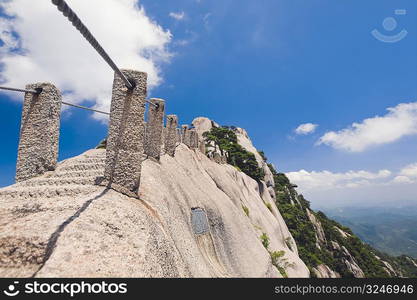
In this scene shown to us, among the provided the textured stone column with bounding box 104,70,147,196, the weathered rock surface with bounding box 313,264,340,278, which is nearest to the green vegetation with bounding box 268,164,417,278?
the weathered rock surface with bounding box 313,264,340,278

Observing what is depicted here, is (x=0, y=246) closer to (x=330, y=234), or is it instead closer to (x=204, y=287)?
→ (x=204, y=287)

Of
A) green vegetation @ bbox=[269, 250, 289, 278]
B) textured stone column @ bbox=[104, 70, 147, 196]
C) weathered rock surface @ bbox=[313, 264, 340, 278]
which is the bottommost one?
weathered rock surface @ bbox=[313, 264, 340, 278]

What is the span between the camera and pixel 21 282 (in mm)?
3754

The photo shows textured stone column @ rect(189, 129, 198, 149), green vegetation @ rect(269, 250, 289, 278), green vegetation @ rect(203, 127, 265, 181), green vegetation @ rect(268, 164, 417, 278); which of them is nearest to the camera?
textured stone column @ rect(189, 129, 198, 149)

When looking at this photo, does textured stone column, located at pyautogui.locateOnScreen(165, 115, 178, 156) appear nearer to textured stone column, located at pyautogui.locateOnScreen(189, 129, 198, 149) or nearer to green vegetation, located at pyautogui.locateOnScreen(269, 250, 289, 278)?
textured stone column, located at pyautogui.locateOnScreen(189, 129, 198, 149)

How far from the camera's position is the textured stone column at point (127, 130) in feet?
23.0

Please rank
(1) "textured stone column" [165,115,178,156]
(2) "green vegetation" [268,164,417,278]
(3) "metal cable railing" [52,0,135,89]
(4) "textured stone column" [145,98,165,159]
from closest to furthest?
(3) "metal cable railing" [52,0,135,89]
(4) "textured stone column" [145,98,165,159]
(1) "textured stone column" [165,115,178,156]
(2) "green vegetation" [268,164,417,278]

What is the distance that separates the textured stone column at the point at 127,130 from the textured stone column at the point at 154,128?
4.64 metres

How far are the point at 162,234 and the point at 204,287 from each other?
2463mm

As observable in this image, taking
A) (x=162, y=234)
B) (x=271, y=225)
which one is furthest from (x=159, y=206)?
(x=271, y=225)

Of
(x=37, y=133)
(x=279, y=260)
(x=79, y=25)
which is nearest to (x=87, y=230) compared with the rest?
(x=79, y=25)

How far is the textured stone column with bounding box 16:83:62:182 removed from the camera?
7973 millimetres

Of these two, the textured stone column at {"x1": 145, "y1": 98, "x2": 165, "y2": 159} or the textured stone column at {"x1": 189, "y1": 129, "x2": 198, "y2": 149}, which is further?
the textured stone column at {"x1": 189, "y1": 129, "x2": 198, "y2": 149}

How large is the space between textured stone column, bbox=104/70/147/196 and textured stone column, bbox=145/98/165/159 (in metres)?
4.64
